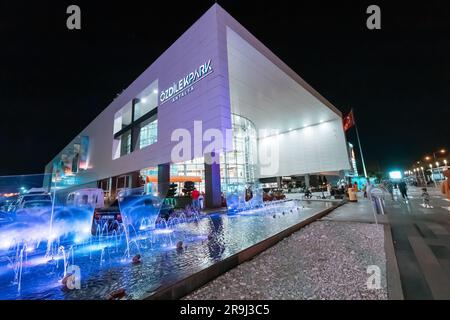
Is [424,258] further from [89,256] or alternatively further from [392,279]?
[89,256]

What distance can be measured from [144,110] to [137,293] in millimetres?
25797

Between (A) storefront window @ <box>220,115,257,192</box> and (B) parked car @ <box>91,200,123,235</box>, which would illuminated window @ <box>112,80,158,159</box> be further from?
(B) parked car @ <box>91,200,123,235</box>

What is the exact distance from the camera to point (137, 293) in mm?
2510

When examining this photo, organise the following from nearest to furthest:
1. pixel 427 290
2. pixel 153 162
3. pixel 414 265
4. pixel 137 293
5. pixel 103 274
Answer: pixel 137 293 → pixel 427 290 → pixel 103 274 → pixel 414 265 → pixel 153 162

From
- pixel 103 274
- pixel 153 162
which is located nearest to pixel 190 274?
pixel 103 274

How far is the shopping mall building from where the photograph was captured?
13.1 meters

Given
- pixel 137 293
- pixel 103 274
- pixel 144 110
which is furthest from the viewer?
pixel 144 110

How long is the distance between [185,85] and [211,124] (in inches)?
187

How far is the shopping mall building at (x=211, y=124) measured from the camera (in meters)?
13.1

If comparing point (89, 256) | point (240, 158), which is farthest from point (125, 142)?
point (89, 256)

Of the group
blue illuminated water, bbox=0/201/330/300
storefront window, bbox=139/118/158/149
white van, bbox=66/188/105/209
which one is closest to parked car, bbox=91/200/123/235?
blue illuminated water, bbox=0/201/330/300

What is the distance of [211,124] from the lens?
12.8 meters

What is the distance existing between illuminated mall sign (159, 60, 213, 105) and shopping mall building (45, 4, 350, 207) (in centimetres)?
8
